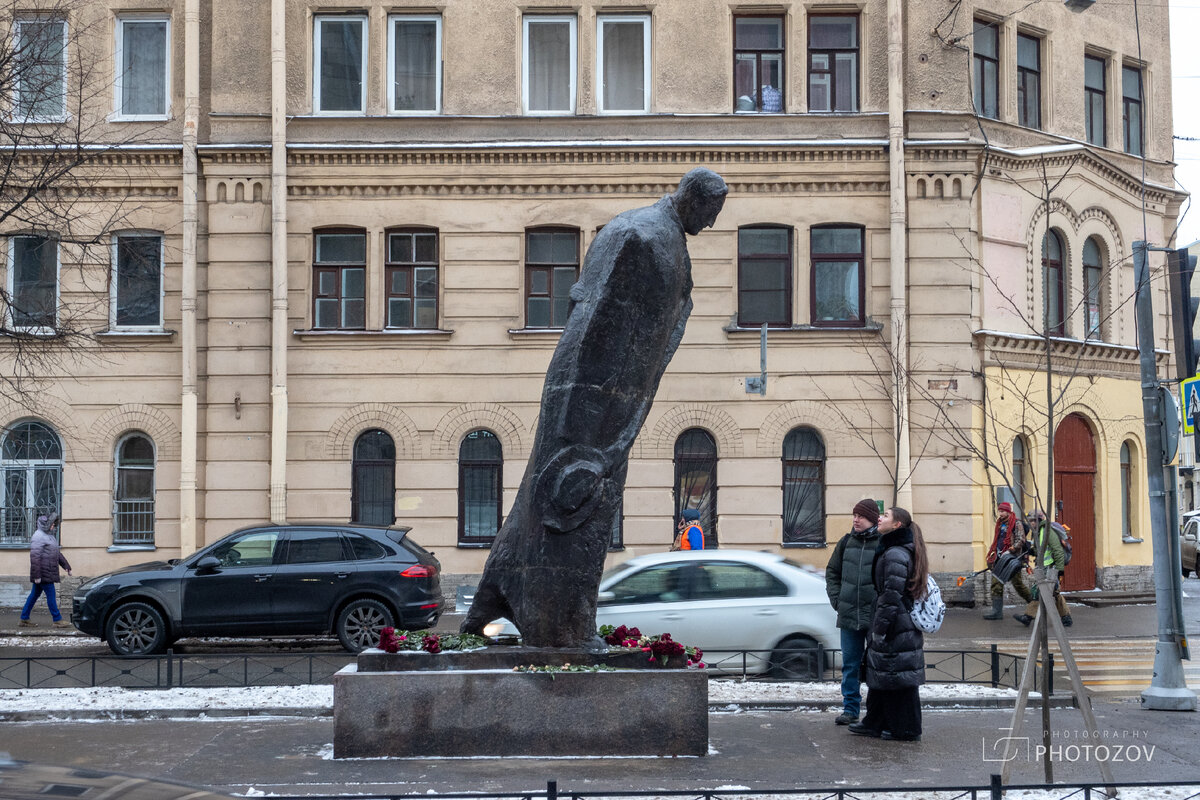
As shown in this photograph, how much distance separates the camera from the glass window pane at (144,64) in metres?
24.2

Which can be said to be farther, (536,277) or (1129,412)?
(1129,412)

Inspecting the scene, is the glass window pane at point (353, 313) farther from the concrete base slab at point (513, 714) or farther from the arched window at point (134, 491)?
the concrete base slab at point (513, 714)

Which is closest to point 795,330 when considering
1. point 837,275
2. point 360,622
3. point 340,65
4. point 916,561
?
point 837,275

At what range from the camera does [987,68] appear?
81.6 ft

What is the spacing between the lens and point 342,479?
23.2 m

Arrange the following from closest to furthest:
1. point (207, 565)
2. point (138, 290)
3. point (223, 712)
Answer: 1. point (223, 712)
2. point (207, 565)
3. point (138, 290)

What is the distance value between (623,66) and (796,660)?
13.6 meters

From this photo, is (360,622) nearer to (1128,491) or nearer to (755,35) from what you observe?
(755,35)

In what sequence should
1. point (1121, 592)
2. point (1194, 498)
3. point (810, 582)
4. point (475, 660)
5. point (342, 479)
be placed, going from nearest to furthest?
point (475, 660), point (810, 582), point (342, 479), point (1121, 592), point (1194, 498)

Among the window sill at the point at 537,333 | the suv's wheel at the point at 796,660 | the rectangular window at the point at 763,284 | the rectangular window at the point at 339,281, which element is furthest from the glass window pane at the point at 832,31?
the suv's wheel at the point at 796,660

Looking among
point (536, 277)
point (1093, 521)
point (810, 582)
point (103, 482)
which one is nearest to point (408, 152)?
point (536, 277)

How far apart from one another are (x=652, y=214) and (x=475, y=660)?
3.37 metres

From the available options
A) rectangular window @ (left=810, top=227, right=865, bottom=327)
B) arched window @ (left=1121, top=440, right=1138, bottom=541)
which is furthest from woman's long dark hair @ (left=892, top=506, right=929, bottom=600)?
arched window @ (left=1121, top=440, right=1138, bottom=541)

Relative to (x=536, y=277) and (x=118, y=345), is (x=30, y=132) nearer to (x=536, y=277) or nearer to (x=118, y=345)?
(x=118, y=345)
